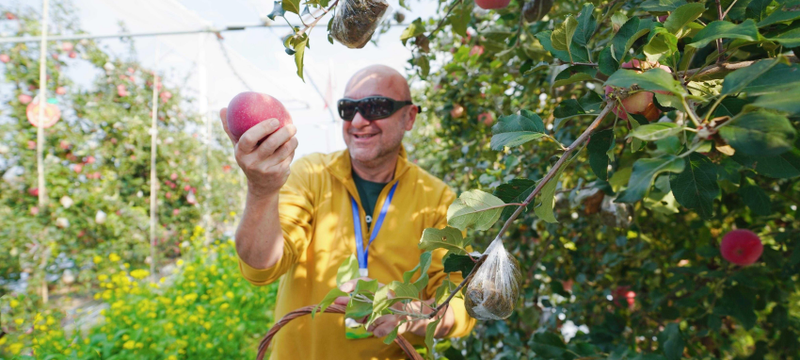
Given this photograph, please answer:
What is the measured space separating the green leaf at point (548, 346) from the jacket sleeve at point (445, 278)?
0.20 metres

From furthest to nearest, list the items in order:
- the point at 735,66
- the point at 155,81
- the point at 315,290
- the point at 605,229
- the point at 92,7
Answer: the point at 155,81, the point at 92,7, the point at 605,229, the point at 315,290, the point at 735,66

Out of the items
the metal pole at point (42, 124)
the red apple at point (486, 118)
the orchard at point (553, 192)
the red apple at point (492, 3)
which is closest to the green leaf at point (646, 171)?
the orchard at point (553, 192)

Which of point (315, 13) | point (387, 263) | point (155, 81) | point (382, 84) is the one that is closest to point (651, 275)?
point (387, 263)

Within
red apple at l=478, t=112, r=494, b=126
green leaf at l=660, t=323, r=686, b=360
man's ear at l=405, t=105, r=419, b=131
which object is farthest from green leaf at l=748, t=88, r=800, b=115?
red apple at l=478, t=112, r=494, b=126

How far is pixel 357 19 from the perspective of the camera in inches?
27.0

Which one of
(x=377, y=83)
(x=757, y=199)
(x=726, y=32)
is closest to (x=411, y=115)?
(x=377, y=83)

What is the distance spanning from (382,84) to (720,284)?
128 centimetres

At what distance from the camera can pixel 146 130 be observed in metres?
5.14

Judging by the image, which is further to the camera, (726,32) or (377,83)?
(377,83)

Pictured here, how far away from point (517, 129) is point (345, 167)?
1.04 metres

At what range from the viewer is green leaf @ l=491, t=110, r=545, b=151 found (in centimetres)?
61

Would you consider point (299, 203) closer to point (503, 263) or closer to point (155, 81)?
point (503, 263)

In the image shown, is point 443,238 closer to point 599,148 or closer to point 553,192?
point 553,192

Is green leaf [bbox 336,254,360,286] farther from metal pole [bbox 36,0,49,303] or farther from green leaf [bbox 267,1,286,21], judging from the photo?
metal pole [bbox 36,0,49,303]
